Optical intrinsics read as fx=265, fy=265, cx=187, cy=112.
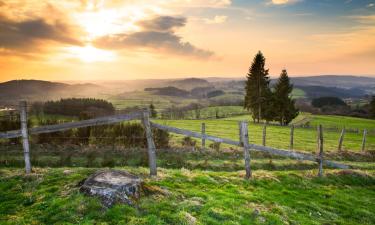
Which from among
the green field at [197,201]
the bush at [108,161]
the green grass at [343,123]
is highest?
the green field at [197,201]

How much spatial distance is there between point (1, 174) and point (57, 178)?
2783mm

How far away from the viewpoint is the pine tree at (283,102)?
60.7 metres

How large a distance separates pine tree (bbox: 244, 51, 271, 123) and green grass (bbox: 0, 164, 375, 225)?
48.8 metres

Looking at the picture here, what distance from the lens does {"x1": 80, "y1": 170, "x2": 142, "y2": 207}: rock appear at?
24.4 ft

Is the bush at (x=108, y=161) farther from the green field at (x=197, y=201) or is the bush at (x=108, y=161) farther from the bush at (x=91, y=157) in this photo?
the green field at (x=197, y=201)

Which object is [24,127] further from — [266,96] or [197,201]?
[266,96]

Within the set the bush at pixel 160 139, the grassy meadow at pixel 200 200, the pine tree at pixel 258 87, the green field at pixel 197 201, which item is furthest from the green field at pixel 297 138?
the green field at pixel 197 201

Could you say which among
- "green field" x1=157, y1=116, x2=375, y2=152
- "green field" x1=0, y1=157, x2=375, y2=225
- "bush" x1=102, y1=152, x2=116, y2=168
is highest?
"green field" x1=0, y1=157, x2=375, y2=225

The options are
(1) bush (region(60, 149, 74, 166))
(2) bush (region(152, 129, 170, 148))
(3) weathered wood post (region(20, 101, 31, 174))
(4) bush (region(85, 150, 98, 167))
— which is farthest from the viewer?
(2) bush (region(152, 129, 170, 148))

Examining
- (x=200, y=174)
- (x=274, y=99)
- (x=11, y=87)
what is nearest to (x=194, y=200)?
(x=200, y=174)

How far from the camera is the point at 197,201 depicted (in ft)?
27.7

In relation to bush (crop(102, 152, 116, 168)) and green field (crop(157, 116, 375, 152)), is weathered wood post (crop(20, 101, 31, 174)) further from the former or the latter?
Answer: green field (crop(157, 116, 375, 152))

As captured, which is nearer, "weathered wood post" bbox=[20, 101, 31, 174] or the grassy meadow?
the grassy meadow

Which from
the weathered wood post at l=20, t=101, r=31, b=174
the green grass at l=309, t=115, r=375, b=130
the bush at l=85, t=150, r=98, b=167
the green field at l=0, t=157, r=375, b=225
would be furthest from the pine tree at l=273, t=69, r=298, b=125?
the weathered wood post at l=20, t=101, r=31, b=174
